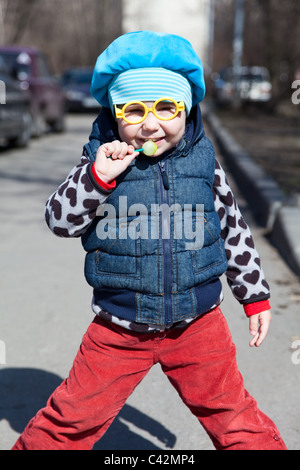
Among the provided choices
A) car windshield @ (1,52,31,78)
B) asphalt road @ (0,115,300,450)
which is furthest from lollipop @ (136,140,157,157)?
car windshield @ (1,52,31,78)

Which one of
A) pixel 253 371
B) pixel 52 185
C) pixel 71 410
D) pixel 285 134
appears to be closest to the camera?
pixel 71 410

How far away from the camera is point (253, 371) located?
3.39 metres

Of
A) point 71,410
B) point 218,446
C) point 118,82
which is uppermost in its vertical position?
point 118,82

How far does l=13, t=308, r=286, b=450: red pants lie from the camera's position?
2.09 metres

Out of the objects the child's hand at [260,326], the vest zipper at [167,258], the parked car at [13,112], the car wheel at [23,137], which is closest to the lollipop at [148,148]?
the vest zipper at [167,258]

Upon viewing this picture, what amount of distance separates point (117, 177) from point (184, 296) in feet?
1.36

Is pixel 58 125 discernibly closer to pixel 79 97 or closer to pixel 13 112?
pixel 13 112

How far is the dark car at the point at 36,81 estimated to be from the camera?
45.6 ft

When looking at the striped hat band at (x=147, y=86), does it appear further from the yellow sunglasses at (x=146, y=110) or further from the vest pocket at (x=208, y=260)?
the vest pocket at (x=208, y=260)

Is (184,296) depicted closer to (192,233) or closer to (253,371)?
(192,233)

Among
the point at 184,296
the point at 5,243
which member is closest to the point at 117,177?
the point at 184,296

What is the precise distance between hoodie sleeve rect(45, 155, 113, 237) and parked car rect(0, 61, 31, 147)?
9.51m

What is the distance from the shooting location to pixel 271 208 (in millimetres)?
6414

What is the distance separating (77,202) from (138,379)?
1.94 ft
